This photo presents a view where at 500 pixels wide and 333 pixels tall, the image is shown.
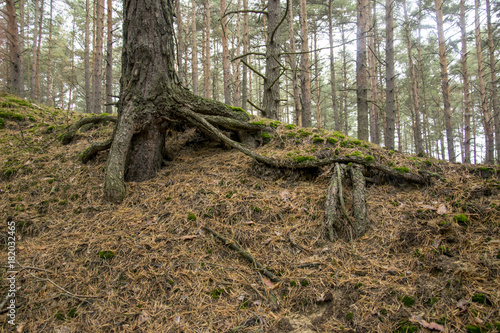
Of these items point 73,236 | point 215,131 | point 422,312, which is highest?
point 215,131

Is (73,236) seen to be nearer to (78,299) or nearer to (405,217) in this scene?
(78,299)

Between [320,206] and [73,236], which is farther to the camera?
[320,206]

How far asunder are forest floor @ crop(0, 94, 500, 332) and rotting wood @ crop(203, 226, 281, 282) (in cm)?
6

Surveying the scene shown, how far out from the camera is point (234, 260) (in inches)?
104

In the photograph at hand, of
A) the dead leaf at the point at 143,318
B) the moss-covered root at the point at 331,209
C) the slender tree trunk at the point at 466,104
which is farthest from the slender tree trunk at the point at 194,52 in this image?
the dead leaf at the point at 143,318

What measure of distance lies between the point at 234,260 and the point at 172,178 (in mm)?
1911

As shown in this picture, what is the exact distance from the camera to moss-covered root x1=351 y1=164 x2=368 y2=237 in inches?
115

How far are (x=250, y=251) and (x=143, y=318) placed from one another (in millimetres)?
1194

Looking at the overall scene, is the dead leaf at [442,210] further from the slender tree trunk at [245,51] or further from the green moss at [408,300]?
the slender tree trunk at [245,51]

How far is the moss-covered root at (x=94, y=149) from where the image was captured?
4.22m

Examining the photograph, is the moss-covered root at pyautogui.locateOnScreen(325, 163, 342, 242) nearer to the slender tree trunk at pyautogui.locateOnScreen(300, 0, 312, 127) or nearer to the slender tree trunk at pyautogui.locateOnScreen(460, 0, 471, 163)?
the slender tree trunk at pyautogui.locateOnScreen(300, 0, 312, 127)

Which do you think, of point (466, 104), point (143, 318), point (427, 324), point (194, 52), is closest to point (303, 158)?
point (427, 324)

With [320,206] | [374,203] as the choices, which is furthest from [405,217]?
[320,206]

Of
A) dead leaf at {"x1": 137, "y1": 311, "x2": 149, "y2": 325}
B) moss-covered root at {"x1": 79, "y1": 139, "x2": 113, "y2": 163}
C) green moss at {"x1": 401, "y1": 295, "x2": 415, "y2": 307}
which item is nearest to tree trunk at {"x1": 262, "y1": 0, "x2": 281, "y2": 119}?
moss-covered root at {"x1": 79, "y1": 139, "x2": 113, "y2": 163}
